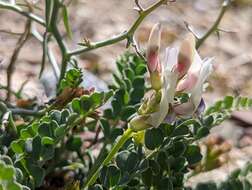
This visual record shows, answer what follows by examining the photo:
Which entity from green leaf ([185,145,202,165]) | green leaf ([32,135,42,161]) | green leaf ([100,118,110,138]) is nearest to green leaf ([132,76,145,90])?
green leaf ([100,118,110,138])

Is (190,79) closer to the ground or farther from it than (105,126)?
farther from it

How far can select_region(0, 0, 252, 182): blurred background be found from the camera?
2.87 metres

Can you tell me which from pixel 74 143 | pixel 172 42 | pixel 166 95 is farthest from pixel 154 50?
pixel 172 42

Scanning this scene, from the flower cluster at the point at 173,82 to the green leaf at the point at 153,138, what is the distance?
134 mm

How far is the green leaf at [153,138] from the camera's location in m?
1.55

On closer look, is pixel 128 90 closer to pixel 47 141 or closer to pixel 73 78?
pixel 73 78

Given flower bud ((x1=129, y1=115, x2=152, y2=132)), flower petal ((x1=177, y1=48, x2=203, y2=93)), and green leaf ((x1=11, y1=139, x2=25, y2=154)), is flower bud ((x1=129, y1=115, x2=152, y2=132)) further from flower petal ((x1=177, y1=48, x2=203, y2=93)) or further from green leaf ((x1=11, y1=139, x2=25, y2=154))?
green leaf ((x1=11, y1=139, x2=25, y2=154))

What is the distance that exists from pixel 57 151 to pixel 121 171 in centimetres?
47

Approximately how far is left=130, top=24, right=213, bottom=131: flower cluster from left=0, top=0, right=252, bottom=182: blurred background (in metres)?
1.22

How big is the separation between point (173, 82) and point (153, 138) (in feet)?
0.80

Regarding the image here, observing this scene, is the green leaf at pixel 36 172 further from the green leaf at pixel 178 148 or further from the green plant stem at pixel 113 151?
the green leaf at pixel 178 148

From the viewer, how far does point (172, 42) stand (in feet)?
11.6

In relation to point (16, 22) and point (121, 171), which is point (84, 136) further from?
point (16, 22)

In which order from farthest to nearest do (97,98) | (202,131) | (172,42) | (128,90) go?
(172,42)
(128,90)
(202,131)
(97,98)
